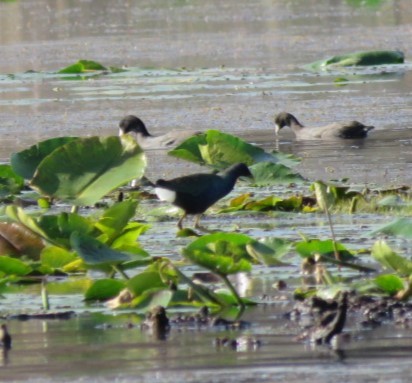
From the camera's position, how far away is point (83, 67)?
20.2 meters

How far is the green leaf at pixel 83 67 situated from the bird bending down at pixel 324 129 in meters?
6.04

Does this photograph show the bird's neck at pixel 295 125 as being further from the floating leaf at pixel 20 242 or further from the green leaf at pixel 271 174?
the floating leaf at pixel 20 242

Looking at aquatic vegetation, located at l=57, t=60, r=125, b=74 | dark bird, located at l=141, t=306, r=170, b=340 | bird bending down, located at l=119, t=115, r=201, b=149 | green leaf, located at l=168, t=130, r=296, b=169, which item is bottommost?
aquatic vegetation, located at l=57, t=60, r=125, b=74

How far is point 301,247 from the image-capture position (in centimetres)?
704

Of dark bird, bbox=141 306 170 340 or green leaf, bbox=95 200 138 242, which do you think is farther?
green leaf, bbox=95 200 138 242

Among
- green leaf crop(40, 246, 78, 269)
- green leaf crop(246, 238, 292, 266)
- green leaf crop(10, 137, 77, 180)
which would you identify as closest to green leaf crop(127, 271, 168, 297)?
green leaf crop(246, 238, 292, 266)

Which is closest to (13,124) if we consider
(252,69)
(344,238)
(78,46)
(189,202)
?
(252,69)

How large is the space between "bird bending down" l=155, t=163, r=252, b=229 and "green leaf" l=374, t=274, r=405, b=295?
260cm

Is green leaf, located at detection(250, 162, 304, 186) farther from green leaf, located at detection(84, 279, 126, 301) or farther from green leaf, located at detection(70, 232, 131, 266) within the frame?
green leaf, located at detection(84, 279, 126, 301)

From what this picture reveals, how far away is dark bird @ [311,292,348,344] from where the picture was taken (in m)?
5.46

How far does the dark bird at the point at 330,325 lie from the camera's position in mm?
5465

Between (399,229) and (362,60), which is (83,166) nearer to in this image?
(399,229)

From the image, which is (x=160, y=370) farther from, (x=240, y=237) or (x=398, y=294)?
(x=240, y=237)

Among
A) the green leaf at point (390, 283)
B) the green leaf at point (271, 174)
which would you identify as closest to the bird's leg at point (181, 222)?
the green leaf at point (271, 174)
